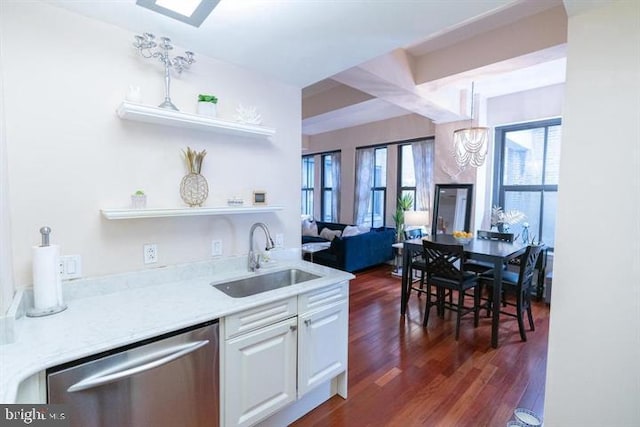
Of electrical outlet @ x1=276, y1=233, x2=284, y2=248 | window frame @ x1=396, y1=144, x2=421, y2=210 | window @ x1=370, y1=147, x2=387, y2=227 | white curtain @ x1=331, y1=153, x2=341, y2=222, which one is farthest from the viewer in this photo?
white curtain @ x1=331, y1=153, x2=341, y2=222

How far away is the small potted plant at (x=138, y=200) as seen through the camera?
1.74 meters

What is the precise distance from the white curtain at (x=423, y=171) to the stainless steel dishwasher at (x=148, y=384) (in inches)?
183

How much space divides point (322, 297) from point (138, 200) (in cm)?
124

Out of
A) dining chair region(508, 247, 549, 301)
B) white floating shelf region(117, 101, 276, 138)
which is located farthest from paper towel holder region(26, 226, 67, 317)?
dining chair region(508, 247, 549, 301)

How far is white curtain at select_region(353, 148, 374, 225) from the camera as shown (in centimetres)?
633

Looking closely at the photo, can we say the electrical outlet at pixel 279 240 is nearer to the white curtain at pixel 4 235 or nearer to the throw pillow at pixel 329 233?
the white curtain at pixel 4 235

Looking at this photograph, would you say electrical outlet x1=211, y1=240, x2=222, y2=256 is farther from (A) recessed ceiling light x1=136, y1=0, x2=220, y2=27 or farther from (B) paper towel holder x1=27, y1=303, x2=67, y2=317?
(A) recessed ceiling light x1=136, y1=0, x2=220, y2=27

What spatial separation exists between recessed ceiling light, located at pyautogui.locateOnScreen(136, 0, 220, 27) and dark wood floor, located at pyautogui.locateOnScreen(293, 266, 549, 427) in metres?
2.39

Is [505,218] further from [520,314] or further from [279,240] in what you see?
[279,240]

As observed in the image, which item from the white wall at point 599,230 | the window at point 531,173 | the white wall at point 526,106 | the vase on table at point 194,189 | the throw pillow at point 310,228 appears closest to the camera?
the white wall at point 599,230

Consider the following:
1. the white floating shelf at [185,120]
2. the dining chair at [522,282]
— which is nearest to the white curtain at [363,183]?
the dining chair at [522,282]

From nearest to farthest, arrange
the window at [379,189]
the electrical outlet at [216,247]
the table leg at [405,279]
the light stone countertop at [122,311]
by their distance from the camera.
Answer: the light stone countertop at [122,311]
the electrical outlet at [216,247]
the table leg at [405,279]
the window at [379,189]

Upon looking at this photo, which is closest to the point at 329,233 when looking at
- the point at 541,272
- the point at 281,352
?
the point at 541,272

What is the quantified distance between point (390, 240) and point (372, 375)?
3431 mm
